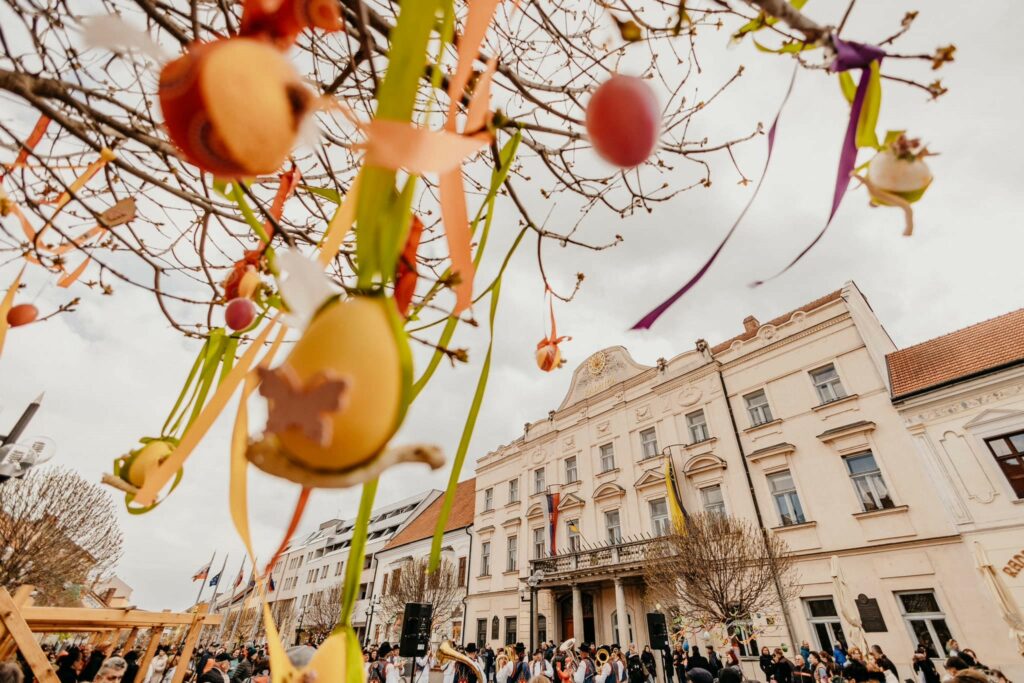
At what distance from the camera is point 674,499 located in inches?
465

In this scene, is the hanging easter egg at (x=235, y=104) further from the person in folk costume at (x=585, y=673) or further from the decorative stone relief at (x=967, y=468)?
the decorative stone relief at (x=967, y=468)

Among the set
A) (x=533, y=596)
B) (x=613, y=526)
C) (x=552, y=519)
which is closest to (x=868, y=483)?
(x=613, y=526)

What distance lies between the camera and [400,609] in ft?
59.0

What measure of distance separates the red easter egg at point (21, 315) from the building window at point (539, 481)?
54.8 ft

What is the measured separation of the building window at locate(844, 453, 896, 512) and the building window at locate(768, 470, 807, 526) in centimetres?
118

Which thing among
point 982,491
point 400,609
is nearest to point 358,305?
point 982,491

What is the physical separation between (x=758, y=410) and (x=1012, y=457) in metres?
4.71

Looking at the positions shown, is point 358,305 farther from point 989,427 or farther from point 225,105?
point 989,427

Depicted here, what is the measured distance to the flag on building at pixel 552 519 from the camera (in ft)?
48.2

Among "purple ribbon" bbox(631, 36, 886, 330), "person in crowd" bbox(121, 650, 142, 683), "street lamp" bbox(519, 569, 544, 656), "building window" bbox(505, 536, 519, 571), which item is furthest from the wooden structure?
"building window" bbox(505, 536, 519, 571)

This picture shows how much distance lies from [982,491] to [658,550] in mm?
5948

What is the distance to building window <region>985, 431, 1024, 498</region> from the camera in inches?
312

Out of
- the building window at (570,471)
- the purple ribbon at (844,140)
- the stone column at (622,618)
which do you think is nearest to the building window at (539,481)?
the building window at (570,471)

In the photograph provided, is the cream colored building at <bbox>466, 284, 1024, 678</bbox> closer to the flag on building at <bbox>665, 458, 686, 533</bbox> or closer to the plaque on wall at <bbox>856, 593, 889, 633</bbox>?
the plaque on wall at <bbox>856, 593, 889, 633</bbox>
